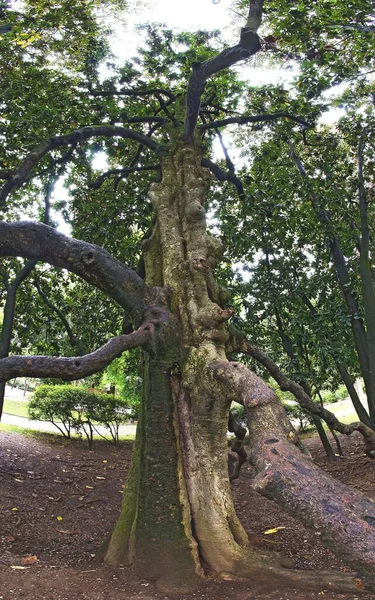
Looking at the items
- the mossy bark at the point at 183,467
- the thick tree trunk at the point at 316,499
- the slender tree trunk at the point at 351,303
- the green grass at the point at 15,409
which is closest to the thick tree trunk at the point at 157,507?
the mossy bark at the point at 183,467

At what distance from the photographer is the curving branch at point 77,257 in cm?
450

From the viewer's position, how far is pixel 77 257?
470 centimetres

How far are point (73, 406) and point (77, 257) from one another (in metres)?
8.69

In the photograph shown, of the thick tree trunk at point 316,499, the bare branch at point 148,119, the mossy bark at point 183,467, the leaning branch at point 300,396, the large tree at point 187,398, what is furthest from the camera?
the bare branch at point 148,119

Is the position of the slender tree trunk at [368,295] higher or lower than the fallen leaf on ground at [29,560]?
higher

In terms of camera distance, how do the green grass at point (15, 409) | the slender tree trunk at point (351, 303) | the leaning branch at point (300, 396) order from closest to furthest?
the leaning branch at point (300, 396) < the slender tree trunk at point (351, 303) < the green grass at point (15, 409)

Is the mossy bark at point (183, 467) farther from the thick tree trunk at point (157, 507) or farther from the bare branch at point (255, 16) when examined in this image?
the bare branch at point (255, 16)

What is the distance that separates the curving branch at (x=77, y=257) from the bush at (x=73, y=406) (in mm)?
8207

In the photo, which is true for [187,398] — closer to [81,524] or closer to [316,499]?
[316,499]

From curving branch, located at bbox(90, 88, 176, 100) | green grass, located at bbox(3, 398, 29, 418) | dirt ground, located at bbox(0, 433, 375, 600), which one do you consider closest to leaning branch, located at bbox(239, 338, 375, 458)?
dirt ground, located at bbox(0, 433, 375, 600)

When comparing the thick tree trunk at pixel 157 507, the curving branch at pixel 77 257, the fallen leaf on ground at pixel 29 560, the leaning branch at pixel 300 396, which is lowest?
the fallen leaf on ground at pixel 29 560

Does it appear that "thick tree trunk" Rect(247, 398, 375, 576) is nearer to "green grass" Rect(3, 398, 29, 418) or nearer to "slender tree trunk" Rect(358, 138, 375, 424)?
"slender tree trunk" Rect(358, 138, 375, 424)

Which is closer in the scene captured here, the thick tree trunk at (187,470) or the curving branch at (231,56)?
→ the thick tree trunk at (187,470)

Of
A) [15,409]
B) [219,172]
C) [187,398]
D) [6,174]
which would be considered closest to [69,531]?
[187,398]
